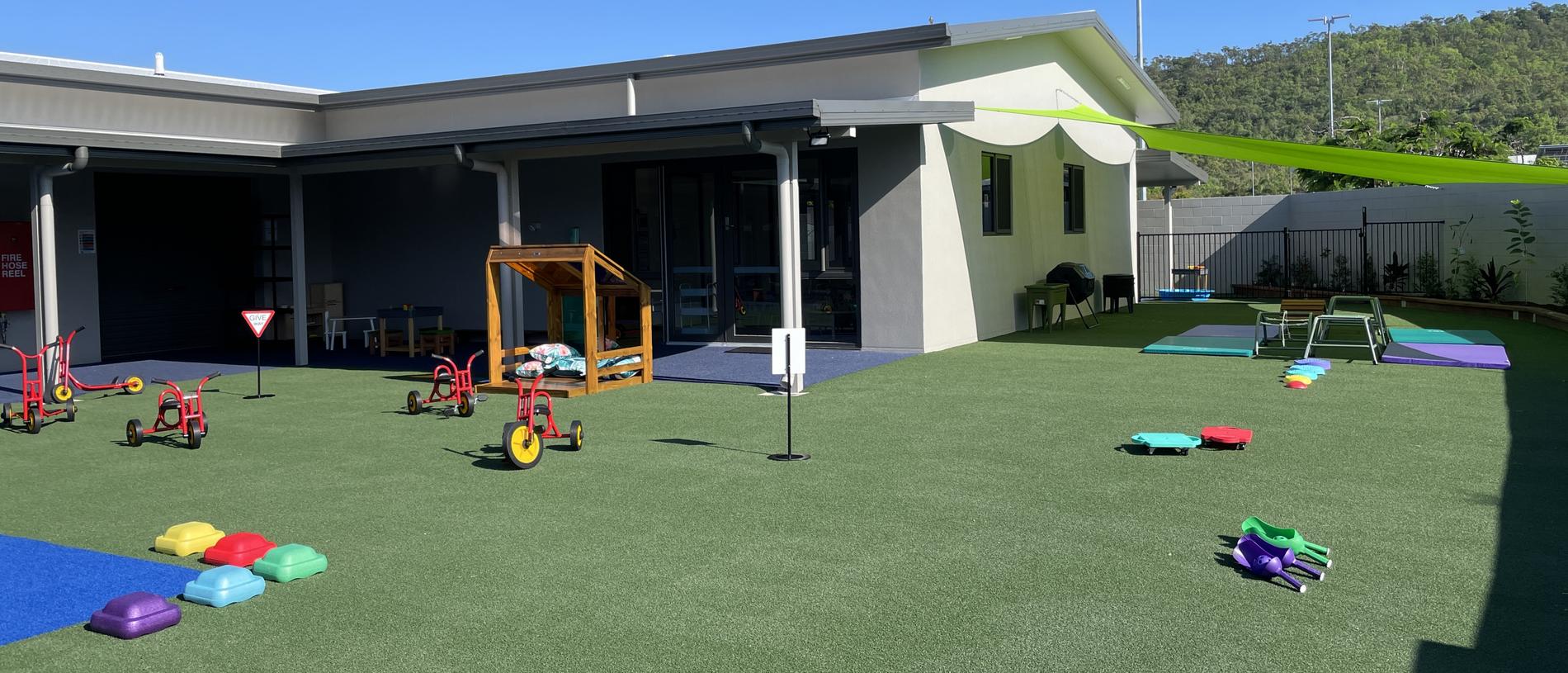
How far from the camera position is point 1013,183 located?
16.7 m

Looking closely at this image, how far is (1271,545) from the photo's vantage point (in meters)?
5.14

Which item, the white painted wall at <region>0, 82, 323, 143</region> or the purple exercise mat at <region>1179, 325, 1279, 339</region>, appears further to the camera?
the purple exercise mat at <region>1179, 325, 1279, 339</region>

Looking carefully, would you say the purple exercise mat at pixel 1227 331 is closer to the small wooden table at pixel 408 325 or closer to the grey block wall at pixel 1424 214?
the grey block wall at pixel 1424 214

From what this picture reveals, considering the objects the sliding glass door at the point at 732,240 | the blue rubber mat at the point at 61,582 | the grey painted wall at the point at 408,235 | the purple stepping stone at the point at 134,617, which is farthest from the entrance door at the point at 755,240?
the purple stepping stone at the point at 134,617

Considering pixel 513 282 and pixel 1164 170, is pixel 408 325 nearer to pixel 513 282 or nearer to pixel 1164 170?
pixel 513 282

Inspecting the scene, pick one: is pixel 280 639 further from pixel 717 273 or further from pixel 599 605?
pixel 717 273

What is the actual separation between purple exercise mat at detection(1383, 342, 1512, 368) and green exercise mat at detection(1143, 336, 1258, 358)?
4.63 ft

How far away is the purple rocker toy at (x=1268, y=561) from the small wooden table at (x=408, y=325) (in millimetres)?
12301

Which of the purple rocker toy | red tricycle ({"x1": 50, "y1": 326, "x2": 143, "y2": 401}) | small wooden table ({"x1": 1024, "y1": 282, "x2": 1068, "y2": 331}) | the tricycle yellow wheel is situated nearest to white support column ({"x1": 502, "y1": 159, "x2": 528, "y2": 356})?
red tricycle ({"x1": 50, "y1": 326, "x2": 143, "y2": 401})

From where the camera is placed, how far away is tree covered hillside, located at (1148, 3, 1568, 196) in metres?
55.1

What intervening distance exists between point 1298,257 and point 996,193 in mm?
11313

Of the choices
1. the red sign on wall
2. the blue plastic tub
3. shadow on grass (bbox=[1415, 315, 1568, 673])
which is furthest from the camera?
the blue plastic tub

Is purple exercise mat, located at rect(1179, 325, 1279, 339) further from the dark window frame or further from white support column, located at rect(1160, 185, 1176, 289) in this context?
white support column, located at rect(1160, 185, 1176, 289)

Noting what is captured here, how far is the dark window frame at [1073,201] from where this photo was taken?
18812mm
